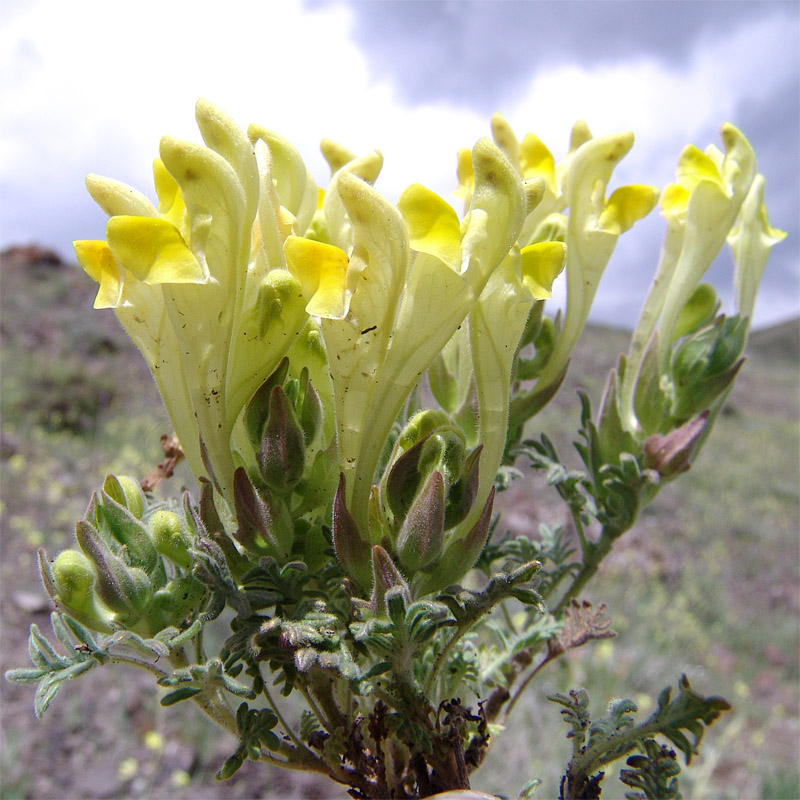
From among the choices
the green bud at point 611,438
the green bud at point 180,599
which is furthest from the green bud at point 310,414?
the green bud at point 611,438

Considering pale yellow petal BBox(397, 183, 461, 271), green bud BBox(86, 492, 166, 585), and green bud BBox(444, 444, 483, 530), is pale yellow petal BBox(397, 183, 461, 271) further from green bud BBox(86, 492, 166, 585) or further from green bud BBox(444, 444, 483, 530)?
green bud BBox(86, 492, 166, 585)

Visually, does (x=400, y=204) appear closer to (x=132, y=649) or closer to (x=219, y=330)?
(x=219, y=330)

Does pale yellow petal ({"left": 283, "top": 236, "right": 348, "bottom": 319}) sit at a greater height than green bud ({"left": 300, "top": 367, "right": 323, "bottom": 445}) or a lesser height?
greater

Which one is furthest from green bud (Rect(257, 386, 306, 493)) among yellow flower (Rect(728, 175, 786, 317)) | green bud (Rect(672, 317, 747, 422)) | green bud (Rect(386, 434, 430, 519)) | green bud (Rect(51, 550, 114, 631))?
yellow flower (Rect(728, 175, 786, 317))

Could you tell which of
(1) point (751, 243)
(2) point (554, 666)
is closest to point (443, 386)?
(1) point (751, 243)

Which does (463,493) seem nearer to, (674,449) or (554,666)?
(674,449)

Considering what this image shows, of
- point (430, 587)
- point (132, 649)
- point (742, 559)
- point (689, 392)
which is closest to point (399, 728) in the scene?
point (430, 587)

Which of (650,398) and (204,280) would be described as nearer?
(204,280)
